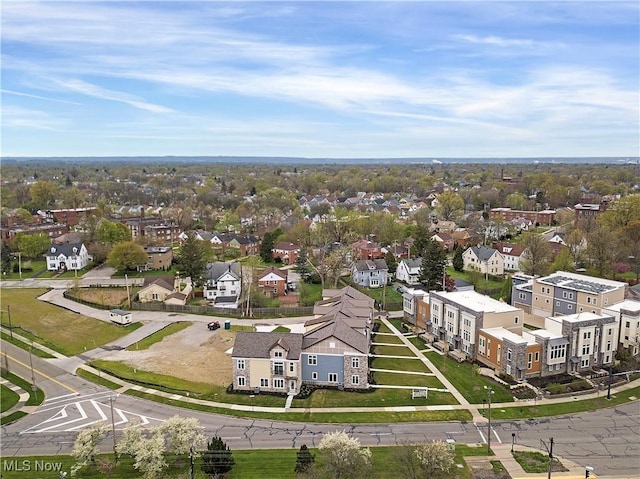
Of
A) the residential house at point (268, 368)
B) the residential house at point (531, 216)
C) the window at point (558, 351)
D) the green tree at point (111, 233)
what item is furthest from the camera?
the residential house at point (531, 216)

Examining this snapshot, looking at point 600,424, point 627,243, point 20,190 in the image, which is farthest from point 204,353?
point 20,190

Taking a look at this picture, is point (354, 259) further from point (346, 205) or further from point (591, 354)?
point (346, 205)

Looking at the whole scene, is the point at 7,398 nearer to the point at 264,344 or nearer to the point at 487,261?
the point at 264,344

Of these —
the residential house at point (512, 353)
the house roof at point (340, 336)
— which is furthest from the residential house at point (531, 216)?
the house roof at point (340, 336)

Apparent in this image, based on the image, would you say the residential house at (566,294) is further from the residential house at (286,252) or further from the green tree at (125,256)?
the green tree at (125,256)

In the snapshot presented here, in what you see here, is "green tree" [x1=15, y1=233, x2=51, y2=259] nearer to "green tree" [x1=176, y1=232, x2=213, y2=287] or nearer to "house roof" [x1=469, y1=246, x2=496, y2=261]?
"green tree" [x1=176, y1=232, x2=213, y2=287]

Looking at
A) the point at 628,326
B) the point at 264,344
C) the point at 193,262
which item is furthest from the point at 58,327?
the point at 628,326

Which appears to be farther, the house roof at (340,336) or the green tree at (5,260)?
the green tree at (5,260)
